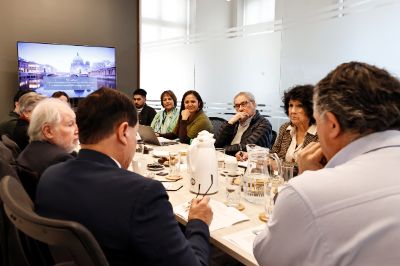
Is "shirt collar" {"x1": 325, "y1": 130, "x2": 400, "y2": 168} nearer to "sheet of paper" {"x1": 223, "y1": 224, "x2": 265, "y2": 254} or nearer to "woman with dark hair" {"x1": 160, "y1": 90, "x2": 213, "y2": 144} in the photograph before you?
"sheet of paper" {"x1": 223, "y1": 224, "x2": 265, "y2": 254}

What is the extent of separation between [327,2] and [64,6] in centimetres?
369

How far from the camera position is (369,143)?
2.74 feet

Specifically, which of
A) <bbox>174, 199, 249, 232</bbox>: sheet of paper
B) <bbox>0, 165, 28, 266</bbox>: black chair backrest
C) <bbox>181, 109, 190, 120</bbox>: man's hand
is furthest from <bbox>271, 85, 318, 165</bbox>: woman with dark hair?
<bbox>0, 165, 28, 266</bbox>: black chair backrest

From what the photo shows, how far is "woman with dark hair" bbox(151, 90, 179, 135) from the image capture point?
176 inches

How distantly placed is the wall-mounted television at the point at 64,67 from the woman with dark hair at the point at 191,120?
1906mm

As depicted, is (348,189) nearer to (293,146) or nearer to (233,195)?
(233,195)

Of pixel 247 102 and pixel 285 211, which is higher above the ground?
pixel 247 102

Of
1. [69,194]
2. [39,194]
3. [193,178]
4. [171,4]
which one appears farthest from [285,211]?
[171,4]

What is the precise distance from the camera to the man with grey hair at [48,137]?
5.73 ft

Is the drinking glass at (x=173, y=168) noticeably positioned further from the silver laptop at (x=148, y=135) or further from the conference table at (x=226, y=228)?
the silver laptop at (x=148, y=135)

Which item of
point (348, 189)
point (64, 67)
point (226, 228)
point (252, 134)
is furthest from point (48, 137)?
point (64, 67)

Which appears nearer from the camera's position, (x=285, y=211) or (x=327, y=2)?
(x=285, y=211)

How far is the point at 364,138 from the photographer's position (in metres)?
0.84

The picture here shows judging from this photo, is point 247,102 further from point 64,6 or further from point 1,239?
point 64,6
